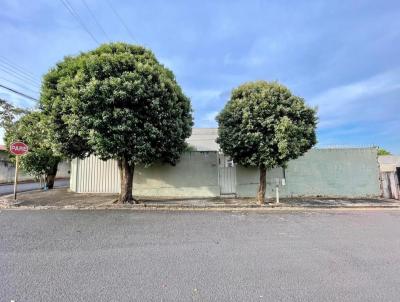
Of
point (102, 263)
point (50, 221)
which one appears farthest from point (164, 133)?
point (102, 263)

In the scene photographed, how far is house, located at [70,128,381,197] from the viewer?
1461 cm

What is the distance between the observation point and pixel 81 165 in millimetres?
15461

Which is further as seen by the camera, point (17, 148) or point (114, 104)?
point (17, 148)

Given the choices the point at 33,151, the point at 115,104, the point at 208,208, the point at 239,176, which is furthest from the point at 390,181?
the point at 33,151

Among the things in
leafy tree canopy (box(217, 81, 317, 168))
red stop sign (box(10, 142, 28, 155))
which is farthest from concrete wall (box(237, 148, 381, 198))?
red stop sign (box(10, 142, 28, 155))

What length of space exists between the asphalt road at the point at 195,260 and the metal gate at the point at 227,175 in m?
6.18

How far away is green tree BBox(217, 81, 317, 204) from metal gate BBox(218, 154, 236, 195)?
2403 millimetres

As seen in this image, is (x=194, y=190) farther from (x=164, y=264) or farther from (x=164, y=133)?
(x=164, y=264)

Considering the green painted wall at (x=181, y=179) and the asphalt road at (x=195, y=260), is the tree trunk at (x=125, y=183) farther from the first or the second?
the asphalt road at (x=195, y=260)

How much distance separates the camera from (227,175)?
14.7 m

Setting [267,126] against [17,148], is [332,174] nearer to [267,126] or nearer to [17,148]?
[267,126]

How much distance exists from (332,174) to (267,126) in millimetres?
6722

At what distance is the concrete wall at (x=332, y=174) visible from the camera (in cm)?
1506

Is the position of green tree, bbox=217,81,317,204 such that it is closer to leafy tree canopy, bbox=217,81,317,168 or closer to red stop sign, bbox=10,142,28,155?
leafy tree canopy, bbox=217,81,317,168
